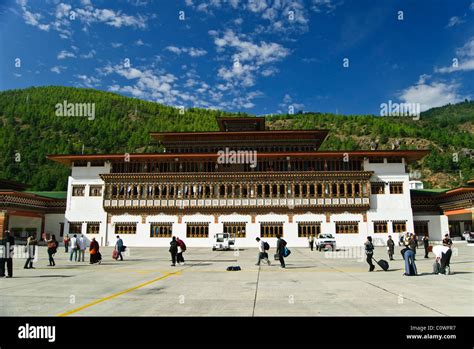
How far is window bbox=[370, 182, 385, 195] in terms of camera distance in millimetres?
42219

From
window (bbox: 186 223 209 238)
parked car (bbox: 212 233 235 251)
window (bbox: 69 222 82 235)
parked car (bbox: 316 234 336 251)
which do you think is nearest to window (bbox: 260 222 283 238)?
window (bbox: 186 223 209 238)

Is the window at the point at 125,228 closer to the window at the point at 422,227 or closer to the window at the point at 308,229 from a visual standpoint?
the window at the point at 308,229

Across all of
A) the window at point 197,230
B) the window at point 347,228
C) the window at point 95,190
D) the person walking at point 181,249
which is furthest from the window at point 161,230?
the person walking at point 181,249

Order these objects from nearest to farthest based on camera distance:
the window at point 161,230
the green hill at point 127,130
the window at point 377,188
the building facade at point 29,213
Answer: the building facade at point 29,213, the window at point 377,188, the window at point 161,230, the green hill at point 127,130

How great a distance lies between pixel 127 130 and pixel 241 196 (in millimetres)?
107999

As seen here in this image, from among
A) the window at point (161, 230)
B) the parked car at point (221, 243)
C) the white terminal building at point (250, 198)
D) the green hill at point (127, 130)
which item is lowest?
the parked car at point (221, 243)

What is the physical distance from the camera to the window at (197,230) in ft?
139

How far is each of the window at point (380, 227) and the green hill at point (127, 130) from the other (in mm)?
75164

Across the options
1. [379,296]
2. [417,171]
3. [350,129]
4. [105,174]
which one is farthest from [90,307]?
[350,129]

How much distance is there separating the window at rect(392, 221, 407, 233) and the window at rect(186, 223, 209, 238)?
2260cm

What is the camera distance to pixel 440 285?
1157 centimetres

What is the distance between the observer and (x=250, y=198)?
4262 cm
